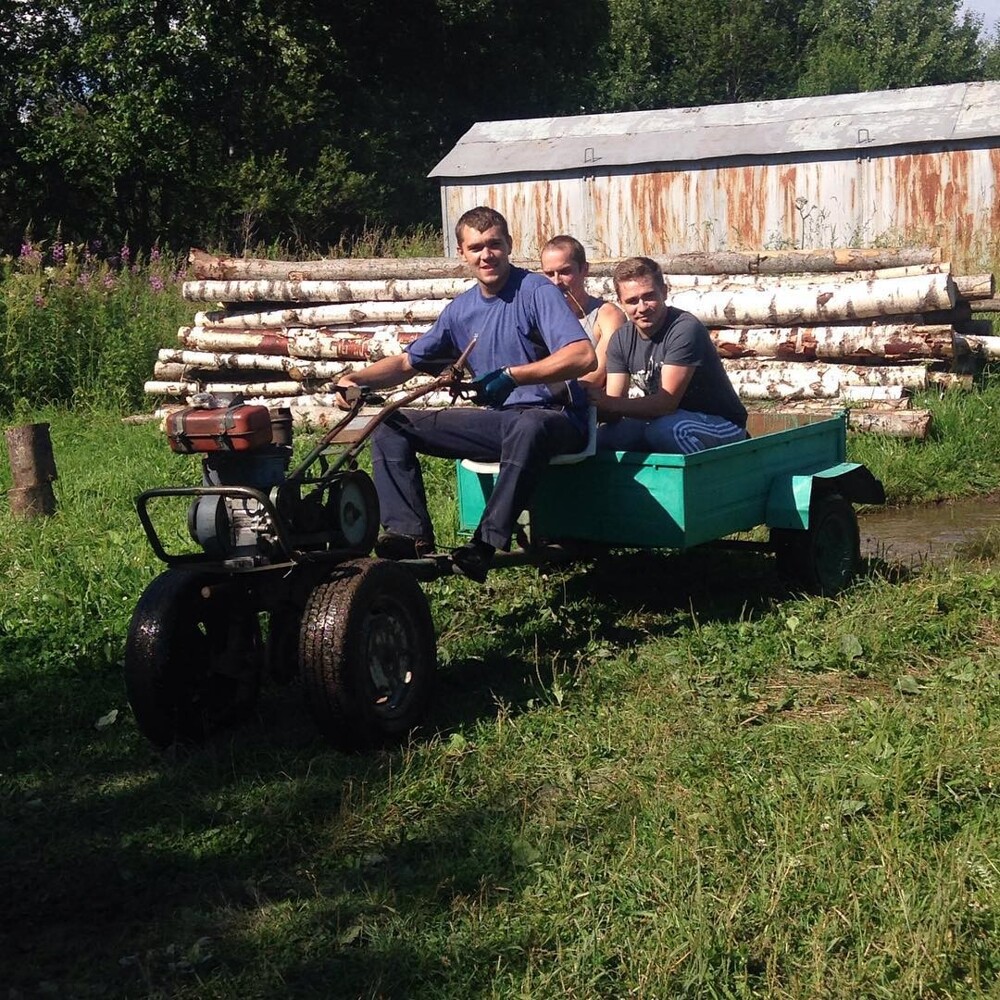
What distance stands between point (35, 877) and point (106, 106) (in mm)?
26305

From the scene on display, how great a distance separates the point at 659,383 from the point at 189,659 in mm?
2748

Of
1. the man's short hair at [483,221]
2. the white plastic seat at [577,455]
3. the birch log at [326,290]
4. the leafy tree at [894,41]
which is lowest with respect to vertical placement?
the white plastic seat at [577,455]

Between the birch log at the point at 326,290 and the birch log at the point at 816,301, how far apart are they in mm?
2223

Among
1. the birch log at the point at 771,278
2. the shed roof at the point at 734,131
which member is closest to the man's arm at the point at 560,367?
the birch log at the point at 771,278

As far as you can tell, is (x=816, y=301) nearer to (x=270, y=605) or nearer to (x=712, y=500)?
(x=712, y=500)

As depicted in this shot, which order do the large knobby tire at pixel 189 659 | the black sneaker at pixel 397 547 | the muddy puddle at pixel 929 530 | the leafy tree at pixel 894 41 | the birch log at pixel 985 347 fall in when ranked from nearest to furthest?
the large knobby tire at pixel 189 659 < the black sneaker at pixel 397 547 < the muddy puddle at pixel 929 530 < the birch log at pixel 985 347 < the leafy tree at pixel 894 41

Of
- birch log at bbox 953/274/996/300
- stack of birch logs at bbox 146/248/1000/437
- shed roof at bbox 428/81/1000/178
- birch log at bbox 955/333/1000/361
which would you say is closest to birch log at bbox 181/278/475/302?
stack of birch logs at bbox 146/248/1000/437

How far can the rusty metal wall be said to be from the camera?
22328 millimetres

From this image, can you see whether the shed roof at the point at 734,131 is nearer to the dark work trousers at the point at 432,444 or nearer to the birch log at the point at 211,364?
the birch log at the point at 211,364

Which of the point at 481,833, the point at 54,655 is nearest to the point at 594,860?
the point at 481,833

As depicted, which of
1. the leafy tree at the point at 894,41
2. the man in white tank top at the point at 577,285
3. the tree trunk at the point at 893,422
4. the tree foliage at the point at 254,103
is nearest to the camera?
the man in white tank top at the point at 577,285

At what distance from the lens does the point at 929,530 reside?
8.57 m

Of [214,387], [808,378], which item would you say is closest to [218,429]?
[808,378]

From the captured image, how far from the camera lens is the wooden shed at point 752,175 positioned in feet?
73.6
